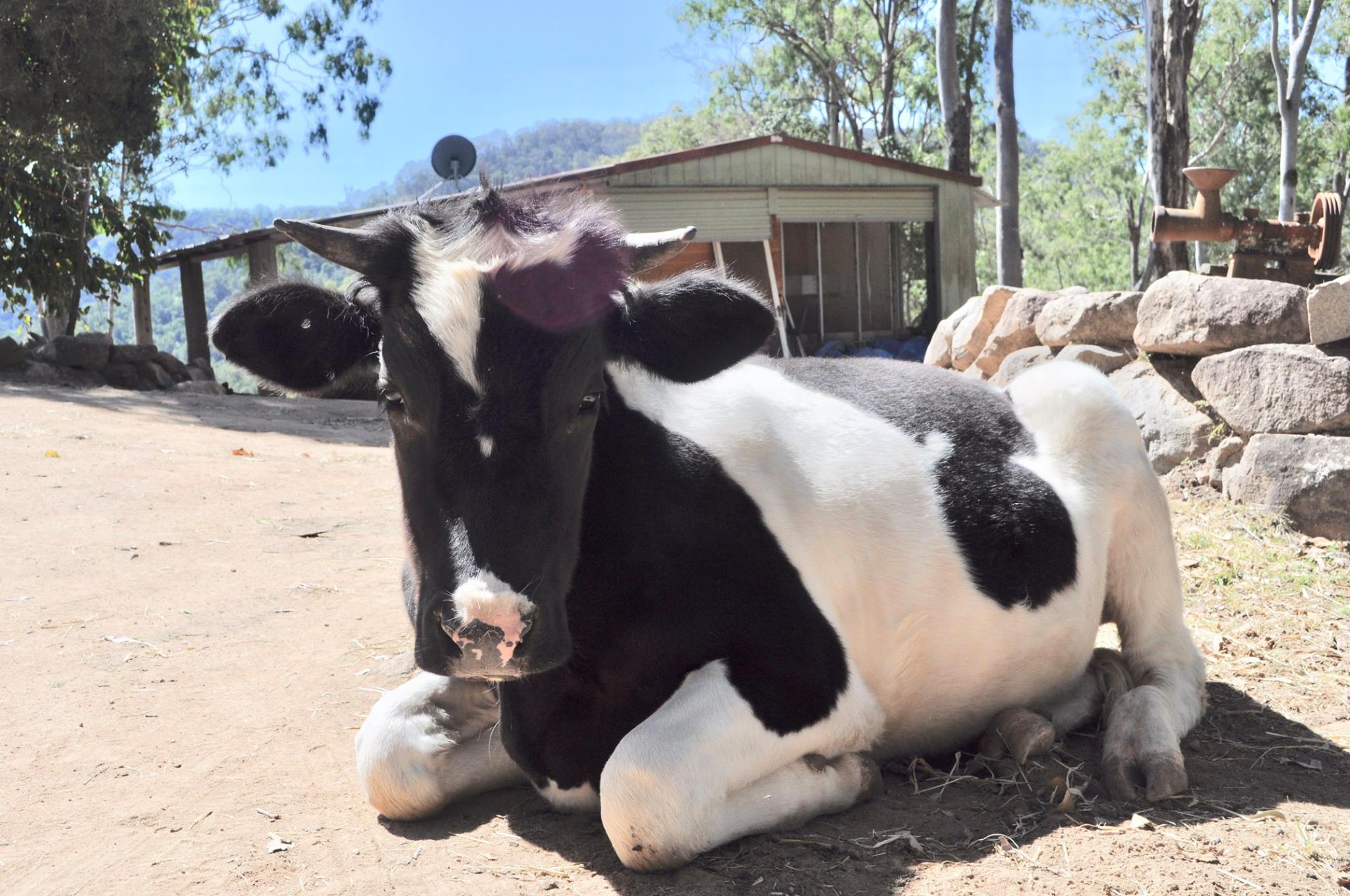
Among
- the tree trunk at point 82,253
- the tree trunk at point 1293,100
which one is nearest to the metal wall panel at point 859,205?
the tree trunk at point 1293,100

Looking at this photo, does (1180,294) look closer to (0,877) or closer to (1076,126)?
(0,877)

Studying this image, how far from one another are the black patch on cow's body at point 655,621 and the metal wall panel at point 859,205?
56.5 ft

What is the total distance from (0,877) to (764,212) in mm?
17821

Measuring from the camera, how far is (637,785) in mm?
2711

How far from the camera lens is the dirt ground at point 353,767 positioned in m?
2.78

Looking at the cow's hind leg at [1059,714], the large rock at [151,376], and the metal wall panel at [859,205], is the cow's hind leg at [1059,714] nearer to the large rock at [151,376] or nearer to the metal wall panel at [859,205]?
the large rock at [151,376]

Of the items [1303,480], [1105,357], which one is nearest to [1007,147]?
[1105,357]

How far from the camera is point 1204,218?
25.5 feet

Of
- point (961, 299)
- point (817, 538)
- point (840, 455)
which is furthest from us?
point (961, 299)

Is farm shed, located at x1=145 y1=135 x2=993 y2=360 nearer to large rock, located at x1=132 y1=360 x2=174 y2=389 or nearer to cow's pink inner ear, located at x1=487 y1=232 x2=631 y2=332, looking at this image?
large rock, located at x1=132 y1=360 x2=174 y2=389

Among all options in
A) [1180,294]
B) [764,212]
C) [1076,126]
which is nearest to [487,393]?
[1180,294]

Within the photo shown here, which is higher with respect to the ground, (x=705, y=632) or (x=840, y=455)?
(x=840, y=455)

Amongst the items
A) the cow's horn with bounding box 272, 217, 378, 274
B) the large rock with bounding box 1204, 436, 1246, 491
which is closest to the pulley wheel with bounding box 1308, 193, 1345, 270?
the large rock with bounding box 1204, 436, 1246, 491

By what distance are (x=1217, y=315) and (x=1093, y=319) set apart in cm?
131
